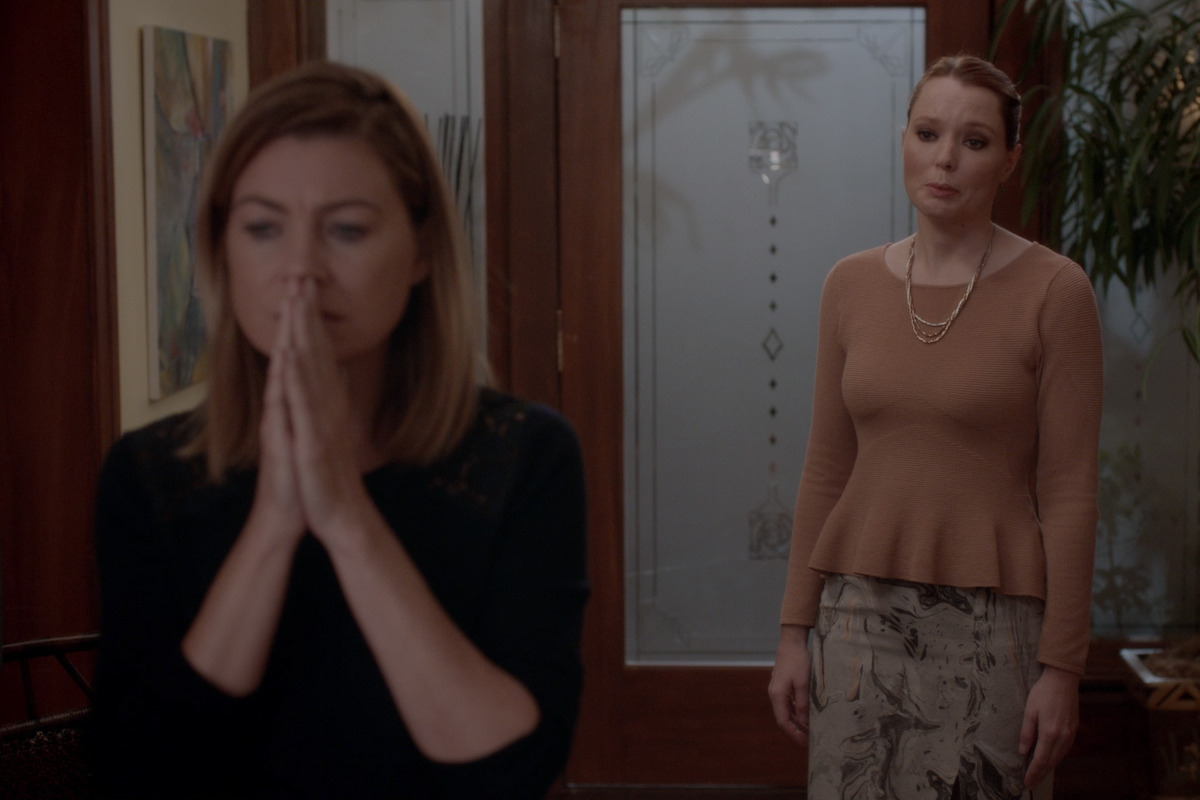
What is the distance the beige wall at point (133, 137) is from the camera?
100 cm

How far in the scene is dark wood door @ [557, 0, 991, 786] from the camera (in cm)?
259

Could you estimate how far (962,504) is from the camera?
137cm

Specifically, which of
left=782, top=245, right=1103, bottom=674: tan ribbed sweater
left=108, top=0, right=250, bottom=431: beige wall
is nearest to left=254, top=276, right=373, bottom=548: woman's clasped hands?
left=108, top=0, right=250, bottom=431: beige wall

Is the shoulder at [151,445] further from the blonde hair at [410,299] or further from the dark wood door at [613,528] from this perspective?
the dark wood door at [613,528]

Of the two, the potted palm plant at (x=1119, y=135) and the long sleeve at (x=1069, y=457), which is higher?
the potted palm plant at (x=1119, y=135)

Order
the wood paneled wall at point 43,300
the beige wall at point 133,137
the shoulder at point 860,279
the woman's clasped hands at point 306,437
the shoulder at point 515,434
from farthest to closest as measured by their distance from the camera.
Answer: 1. the shoulder at point 860,279
2. the wood paneled wall at point 43,300
3. the beige wall at point 133,137
4. the shoulder at point 515,434
5. the woman's clasped hands at point 306,437

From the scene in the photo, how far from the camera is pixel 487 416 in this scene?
2.83 feet

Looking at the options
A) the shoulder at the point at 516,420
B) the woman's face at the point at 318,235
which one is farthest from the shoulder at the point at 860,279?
the woman's face at the point at 318,235

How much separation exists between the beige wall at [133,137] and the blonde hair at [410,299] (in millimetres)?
183

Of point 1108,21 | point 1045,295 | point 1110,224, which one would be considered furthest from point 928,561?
point 1108,21

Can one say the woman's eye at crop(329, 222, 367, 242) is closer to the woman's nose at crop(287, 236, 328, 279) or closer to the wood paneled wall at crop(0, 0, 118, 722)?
the woman's nose at crop(287, 236, 328, 279)

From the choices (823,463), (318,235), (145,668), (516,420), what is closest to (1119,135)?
(823,463)

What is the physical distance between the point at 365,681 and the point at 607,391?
6.16ft

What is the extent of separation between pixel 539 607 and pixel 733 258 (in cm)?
191
